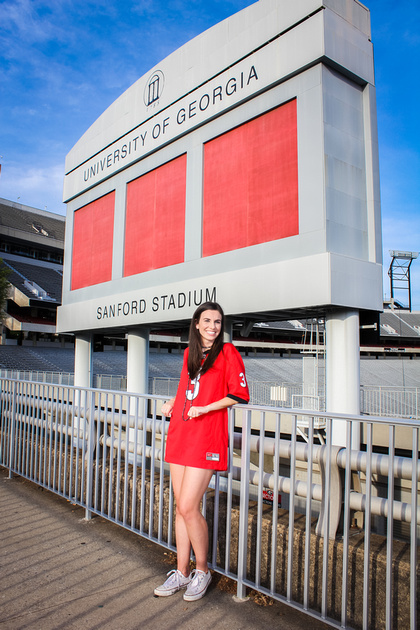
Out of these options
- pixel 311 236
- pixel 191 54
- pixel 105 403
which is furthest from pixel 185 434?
pixel 191 54

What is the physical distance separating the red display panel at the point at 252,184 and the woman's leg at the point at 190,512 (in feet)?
16.6

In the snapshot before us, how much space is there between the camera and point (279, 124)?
7547mm

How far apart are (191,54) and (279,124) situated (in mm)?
3128

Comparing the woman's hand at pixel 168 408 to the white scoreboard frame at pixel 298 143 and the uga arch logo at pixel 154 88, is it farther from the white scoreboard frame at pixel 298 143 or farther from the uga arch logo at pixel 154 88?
the uga arch logo at pixel 154 88

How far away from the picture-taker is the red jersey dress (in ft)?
9.21

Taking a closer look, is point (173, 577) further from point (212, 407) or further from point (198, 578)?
point (212, 407)

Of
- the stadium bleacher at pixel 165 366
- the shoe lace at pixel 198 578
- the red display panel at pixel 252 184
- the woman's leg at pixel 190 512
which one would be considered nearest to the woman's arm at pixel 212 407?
the woman's leg at pixel 190 512

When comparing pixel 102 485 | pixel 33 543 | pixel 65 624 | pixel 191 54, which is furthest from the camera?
pixel 191 54

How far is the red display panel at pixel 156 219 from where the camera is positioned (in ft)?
31.2

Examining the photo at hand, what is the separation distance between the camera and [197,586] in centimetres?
285

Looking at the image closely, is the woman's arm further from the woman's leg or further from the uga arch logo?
the uga arch logo

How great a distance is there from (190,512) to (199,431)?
51 cm

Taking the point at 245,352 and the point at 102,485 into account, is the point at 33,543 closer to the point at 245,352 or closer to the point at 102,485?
the point at 102,485

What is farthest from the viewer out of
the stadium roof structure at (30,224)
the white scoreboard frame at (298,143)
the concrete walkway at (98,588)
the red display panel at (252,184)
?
the stadium roof structure at (30,224)
